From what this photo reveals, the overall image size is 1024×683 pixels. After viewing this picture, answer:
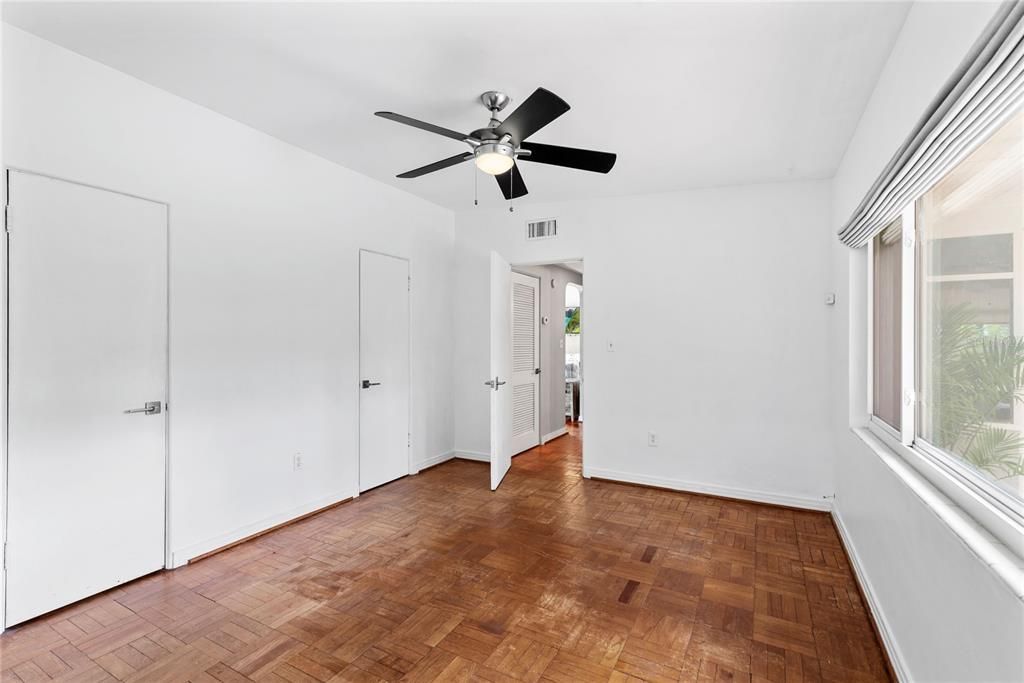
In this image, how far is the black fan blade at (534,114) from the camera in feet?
6.32

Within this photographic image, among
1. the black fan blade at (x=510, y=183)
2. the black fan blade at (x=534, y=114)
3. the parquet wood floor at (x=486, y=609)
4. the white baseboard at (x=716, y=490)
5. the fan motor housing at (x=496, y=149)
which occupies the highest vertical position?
the black fan blade at (x=510, y=183)

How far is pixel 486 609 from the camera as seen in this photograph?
236 cm

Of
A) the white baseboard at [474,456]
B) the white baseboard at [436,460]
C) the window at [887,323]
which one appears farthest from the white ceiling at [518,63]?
the white baseboard at [474,456]

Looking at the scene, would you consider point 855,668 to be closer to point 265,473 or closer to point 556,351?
point 265,473

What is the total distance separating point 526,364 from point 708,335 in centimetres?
209

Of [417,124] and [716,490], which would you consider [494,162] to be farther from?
[716,490]

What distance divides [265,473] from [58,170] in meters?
A: 2.05

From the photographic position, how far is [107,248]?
2.47m

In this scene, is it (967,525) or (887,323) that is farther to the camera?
(887,323)

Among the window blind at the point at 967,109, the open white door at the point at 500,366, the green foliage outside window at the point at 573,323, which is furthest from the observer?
the green foliage outside window at the point at 573,323

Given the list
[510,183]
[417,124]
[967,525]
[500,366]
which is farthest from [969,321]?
[500,366]

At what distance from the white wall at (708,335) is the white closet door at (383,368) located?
1469mm

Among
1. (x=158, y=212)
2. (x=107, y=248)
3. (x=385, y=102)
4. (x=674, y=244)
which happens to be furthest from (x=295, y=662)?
(x=674, y=244)

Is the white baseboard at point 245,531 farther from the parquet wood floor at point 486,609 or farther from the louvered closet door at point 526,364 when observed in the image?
the louvered closet door at point 526,364
